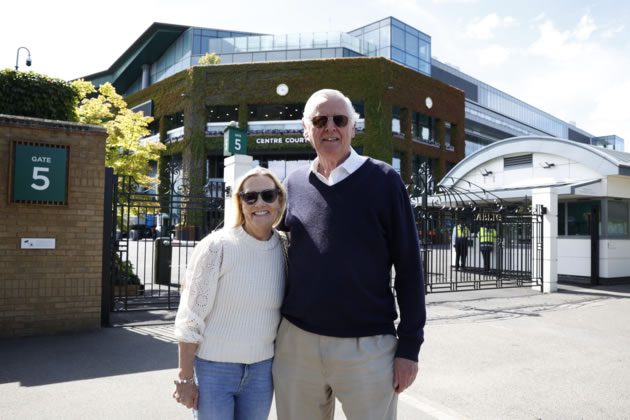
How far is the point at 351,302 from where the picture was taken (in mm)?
2125

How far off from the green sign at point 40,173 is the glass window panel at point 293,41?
35188mm

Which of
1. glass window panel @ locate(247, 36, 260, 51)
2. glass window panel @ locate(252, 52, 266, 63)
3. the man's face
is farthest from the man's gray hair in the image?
glass window panel @ locate(247, 36, 260, 51)

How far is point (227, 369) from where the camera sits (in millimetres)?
2172

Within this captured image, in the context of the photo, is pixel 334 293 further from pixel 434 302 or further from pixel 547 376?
pixel 434 302

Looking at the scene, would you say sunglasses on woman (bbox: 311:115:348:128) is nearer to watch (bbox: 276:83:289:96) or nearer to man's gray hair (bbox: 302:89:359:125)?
man's gray hair (bbox: 302:89:359:125)

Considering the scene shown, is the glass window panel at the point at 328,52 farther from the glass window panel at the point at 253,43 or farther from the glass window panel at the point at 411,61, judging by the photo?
the glass window panel at the point at 411,61

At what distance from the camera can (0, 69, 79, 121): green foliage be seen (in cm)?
712

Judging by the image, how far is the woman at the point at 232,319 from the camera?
2135 millimetres

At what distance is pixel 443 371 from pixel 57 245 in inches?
210

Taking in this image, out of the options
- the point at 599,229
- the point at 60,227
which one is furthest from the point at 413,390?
the point at 599,229

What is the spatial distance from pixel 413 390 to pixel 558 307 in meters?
6.45

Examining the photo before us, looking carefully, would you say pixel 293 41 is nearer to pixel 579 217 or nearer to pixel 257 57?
pixel 257 57

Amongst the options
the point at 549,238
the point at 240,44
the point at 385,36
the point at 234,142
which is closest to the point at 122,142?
the point at 234,142

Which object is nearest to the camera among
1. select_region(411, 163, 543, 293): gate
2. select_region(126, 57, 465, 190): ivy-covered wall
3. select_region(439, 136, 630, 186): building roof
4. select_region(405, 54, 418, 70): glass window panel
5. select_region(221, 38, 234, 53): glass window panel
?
select_region(411, 163, 543, 293): gate
